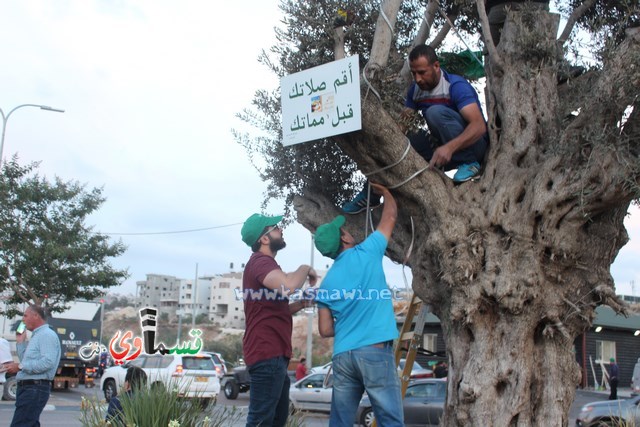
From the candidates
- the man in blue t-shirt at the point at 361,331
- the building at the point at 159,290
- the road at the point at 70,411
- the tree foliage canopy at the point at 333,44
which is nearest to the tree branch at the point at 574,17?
the tree foliage canopy at the point at 333,44

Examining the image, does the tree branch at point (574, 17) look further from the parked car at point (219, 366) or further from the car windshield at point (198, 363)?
the parked car at point (219, 366)

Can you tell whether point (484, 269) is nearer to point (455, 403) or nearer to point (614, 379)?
point (455, 403)

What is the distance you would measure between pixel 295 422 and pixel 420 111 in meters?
3.07

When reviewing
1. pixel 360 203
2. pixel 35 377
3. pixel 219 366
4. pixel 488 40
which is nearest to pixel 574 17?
pixel 488 40

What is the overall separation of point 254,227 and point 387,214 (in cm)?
111

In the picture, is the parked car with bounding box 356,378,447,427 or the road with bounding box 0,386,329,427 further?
the parked car with bounding box 356,378,447,427

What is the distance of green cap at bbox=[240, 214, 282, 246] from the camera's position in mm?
5809

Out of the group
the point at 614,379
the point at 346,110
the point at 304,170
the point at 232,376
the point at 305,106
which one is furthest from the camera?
the point at 232,376

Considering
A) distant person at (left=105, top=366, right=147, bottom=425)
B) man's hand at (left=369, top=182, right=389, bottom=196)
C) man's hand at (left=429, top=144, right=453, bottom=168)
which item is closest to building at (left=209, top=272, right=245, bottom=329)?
distant person at (left=105, top=366, right=147, bottom=425)

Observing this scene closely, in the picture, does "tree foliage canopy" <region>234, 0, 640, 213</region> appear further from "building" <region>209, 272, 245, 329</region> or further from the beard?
"building" <region>209, 272, 245, 329</region>

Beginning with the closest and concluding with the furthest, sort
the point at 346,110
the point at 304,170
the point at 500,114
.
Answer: the point at 346,110 → the point at 500,114 → the point at 304,170

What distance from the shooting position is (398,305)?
877 cm

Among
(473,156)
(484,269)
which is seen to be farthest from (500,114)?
(484,269)

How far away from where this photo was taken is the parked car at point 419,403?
16.3 m
